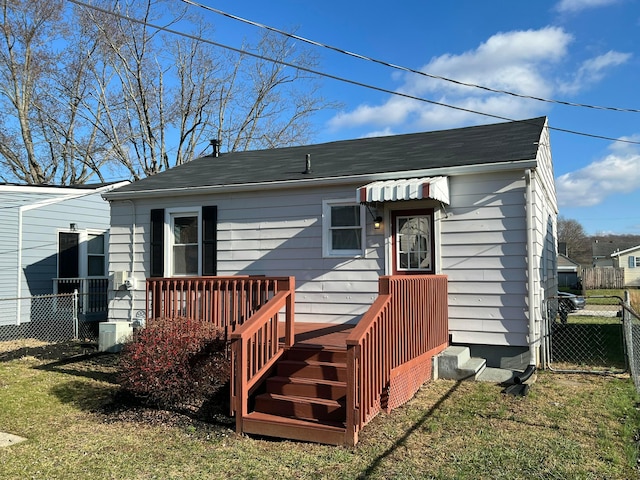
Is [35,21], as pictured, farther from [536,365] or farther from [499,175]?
[536,365]

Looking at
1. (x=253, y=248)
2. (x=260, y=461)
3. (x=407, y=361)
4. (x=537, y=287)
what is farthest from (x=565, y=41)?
(x=260, y=461)

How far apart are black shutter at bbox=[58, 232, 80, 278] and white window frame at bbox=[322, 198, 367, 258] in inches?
309

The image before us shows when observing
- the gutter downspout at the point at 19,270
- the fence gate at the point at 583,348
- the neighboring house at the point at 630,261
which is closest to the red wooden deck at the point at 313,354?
the fence gate at the point at 583,348

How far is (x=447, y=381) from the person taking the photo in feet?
22.1

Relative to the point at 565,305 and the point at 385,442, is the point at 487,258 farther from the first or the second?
the point at 565,305

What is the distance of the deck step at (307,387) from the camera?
518 cm

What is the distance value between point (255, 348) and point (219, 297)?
1.32m

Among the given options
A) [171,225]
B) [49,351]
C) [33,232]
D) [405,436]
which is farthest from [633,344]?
[33,232]

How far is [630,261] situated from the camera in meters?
47.7

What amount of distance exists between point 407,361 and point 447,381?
4.27ft

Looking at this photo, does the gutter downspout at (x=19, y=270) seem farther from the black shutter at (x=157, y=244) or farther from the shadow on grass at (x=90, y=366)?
the black shutter at (x=157, y=244)

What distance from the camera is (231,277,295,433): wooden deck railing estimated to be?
5012 millimetres

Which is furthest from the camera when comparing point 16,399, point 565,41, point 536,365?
point 565,41

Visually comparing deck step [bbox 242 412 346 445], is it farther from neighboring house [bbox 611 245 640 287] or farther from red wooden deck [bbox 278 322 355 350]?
neighboring house [bbox 611 245 640 287]
